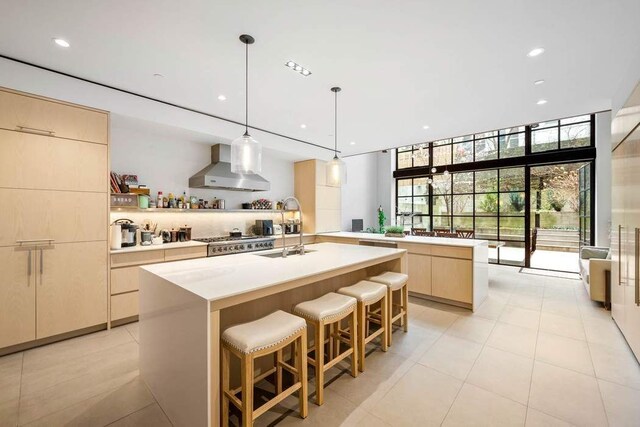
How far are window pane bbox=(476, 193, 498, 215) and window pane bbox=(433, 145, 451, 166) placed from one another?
137 centimetres

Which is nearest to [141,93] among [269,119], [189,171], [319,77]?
[189,171]

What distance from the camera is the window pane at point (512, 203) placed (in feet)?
20.6

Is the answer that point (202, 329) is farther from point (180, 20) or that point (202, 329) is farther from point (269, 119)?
point (269, 119)

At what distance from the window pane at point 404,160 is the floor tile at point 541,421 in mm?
7677

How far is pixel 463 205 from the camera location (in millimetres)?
7371

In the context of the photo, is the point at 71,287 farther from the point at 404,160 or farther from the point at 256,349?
the point at 404,160

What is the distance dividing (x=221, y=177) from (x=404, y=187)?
Answer: 641 centimetres

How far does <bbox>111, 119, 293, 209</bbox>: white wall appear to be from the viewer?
3674 millimetres

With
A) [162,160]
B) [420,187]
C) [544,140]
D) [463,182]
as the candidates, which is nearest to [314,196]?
[162,160]

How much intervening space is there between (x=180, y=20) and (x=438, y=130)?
3.98 metres

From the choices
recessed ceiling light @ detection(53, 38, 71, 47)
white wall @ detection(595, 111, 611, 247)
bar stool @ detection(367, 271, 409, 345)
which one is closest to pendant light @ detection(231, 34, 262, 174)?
recessed ceiling light @ detection(53, 38, 71, 47)

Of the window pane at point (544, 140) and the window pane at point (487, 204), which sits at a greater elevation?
the window pane at point (544, 140)

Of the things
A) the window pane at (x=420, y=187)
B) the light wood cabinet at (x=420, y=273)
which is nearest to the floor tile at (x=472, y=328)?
the light wood cabinet at (x=420, y=273)

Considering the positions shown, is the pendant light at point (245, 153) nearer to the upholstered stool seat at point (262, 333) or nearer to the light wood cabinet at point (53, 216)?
the upholstered stool seat at point (262, 333)
